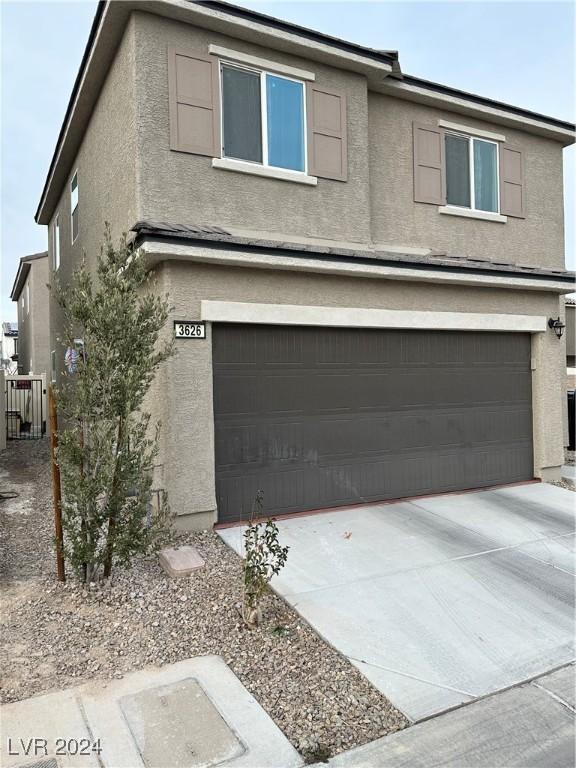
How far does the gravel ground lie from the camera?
3.24 metres

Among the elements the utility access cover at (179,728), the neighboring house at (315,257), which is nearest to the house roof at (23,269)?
the neighboring house at (315,257)

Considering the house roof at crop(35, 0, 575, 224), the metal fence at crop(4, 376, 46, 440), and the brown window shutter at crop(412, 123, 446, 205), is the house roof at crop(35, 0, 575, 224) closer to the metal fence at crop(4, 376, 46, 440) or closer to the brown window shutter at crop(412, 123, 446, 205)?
the brown window shutter at crop(412, 123, 446, 205)

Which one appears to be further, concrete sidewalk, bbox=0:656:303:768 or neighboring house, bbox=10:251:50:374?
neighboring house, bbox=10:251:50:374

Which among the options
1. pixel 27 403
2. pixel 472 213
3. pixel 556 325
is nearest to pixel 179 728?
pixel 556 325

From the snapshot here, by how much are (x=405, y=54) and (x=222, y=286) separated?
210 inches

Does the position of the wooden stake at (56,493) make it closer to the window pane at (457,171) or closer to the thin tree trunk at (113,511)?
the thin tree trunk at (113,511)

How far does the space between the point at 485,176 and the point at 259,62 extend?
4.67 m

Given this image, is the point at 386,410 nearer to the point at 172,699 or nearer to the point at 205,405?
the point at 205,405

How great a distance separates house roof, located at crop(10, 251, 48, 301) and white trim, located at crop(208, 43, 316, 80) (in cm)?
1810

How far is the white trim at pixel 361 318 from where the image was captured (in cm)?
629

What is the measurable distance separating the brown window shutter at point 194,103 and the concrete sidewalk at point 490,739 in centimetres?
635

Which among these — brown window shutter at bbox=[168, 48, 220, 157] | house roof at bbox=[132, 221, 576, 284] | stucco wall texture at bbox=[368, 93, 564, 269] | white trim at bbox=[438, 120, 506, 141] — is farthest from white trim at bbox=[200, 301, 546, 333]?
white trim at bbox=[438, 120, 506, 141]

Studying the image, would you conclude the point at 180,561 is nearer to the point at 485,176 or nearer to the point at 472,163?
the point at 472,163

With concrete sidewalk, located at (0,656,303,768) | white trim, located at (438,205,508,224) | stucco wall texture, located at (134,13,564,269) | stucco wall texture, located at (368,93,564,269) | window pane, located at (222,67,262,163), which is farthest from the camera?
white trim, located at (438,205,508,224)
